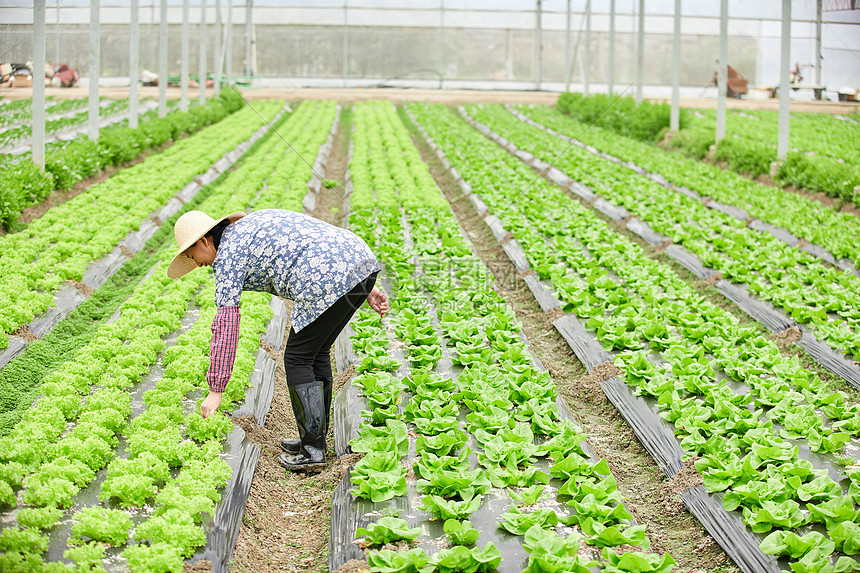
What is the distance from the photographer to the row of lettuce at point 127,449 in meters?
3.52

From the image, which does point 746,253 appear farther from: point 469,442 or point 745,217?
point 469,442

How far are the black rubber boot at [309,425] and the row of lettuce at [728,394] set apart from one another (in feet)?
7.48

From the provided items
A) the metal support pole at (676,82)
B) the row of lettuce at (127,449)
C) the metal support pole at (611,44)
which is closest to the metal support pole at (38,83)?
the row of lettuce at (127,449)

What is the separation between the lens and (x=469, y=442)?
15.4 feet

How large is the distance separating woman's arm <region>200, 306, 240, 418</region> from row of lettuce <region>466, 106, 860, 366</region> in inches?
198

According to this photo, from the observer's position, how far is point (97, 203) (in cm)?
1043

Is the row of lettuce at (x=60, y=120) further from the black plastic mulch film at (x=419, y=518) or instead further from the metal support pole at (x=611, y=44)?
the metal support pole at (x=611, y=44)

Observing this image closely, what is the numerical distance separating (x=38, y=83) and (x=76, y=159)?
1.51m

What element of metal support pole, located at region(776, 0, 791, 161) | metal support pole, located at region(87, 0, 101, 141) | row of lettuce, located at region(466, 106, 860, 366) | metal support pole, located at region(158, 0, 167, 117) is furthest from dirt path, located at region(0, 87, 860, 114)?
row of lettuce, located at region(466, 106, 860, 366)

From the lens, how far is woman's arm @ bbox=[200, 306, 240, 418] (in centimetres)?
407

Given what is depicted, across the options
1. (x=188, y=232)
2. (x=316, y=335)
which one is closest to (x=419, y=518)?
(x=316, y=335)

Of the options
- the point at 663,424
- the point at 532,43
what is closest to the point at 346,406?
the point at 663,424

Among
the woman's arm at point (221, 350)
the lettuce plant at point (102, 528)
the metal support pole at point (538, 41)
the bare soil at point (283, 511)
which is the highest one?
the metal support pole at point (538, 41)

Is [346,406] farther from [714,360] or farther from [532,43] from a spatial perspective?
[532,43]
